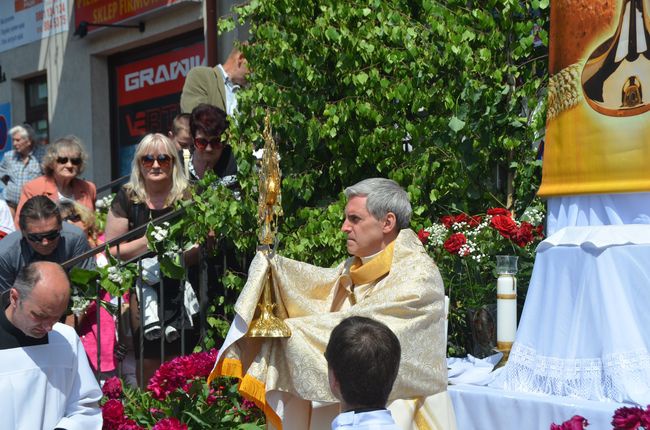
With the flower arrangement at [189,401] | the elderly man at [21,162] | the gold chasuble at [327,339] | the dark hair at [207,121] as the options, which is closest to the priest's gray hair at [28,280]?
the gold chasuble at [327,339]

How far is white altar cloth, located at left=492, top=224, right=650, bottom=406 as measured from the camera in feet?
16.9

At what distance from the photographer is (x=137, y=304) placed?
723cm

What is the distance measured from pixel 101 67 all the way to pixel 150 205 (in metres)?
7.16

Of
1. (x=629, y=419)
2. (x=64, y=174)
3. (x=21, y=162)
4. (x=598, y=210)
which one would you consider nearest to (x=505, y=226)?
(x=598, y=210)

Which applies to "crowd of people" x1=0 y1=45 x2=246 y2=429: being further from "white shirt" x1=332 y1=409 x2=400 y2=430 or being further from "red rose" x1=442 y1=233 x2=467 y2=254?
"white shirt" x1=332 y1=409 x2=400 y2=430

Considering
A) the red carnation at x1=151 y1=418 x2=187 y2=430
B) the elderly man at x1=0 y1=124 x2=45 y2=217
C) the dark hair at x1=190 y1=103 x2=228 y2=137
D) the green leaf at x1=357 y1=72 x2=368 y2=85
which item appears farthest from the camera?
the elderly man at x1=0 y1=124 x2=45 y2=217

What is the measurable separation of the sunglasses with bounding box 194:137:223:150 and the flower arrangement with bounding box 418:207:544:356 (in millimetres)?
1525

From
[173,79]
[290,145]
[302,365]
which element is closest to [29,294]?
[302,365]

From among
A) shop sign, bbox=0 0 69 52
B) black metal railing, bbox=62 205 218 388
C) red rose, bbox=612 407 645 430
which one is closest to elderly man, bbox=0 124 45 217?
shop sign, bbox=0 0 69 52

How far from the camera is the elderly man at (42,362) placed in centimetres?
458

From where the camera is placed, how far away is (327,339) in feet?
15.8

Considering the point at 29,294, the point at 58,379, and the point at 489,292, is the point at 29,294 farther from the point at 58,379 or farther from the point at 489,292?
the point at 489,292

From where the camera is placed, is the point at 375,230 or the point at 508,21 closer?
the point at 375,230

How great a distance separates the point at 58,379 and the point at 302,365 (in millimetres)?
1009
